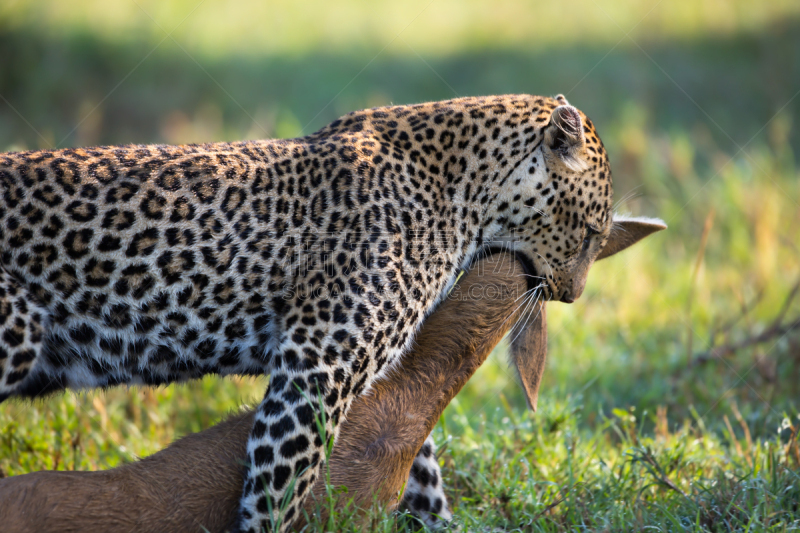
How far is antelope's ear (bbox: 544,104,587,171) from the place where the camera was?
4.11 meters

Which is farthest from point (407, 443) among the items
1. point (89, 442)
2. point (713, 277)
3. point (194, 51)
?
point (194, 51)

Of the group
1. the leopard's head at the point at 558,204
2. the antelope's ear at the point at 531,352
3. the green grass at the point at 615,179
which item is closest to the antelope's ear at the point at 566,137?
the leopard's head at the point at 558,204

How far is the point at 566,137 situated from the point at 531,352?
1.18m

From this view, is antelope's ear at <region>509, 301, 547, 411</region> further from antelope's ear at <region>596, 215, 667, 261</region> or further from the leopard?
antelope's ear at <region>596, 215, 667, 261</region>

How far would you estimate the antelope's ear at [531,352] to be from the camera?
13.9 feet

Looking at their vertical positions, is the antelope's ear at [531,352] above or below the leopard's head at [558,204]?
below

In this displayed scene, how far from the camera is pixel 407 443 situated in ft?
11.8

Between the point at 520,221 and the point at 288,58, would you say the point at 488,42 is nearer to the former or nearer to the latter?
the point at 288,58

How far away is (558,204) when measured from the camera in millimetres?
4191

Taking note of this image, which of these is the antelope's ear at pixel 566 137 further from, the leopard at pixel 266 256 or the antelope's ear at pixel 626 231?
the antelope's ear at pixel 626 231

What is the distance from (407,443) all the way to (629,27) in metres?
14.5

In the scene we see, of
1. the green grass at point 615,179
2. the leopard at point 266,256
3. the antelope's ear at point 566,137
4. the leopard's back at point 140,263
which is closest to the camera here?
the leopard at point 266,256

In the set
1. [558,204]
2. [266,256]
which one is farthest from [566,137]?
[266,256]

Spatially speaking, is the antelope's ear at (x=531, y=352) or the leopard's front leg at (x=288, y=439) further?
the antelope's ear at (x=531, y=352)
